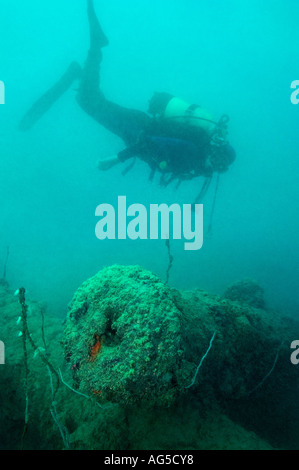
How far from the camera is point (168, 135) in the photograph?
809 cm

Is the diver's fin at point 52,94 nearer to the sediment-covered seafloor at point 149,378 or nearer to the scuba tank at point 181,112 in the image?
the scuba tank at point 181,112

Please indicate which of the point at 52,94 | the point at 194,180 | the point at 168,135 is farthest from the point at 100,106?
the point at 194,180

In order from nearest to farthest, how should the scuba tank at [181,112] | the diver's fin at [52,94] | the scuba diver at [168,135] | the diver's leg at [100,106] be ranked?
the scuba diver at [168,135]
the scuba tank at [181,112]
the diver's leg at [100,106]
the diver's fin at [52,94]

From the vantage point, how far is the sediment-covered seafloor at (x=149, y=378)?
193 centimetres

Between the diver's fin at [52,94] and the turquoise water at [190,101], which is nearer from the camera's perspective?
the diver's fin at [52,94]

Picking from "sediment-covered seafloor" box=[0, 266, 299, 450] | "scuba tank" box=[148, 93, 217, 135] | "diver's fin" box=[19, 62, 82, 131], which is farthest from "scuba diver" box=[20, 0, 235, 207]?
"sediment-covered seafloor" box=[0, 266, 299, 450]

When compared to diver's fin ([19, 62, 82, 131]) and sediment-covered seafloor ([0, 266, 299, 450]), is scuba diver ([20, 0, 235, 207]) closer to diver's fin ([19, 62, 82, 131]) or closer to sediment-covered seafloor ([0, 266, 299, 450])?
diver's fin ([19, 62, 82, 131])

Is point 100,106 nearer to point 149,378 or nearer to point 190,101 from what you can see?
point 149,378

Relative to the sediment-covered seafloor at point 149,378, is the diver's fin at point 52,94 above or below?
above

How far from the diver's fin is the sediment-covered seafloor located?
13.0 meters

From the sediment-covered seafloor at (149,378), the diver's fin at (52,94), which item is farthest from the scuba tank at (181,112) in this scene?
the diver's fin at (52,94)

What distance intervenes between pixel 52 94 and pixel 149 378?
48.8 feet

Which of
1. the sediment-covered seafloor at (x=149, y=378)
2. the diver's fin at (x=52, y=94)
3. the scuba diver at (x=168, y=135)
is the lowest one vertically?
the sediment-covered seafloor at (x=149, y=378)

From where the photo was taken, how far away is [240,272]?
2134 centimetres
